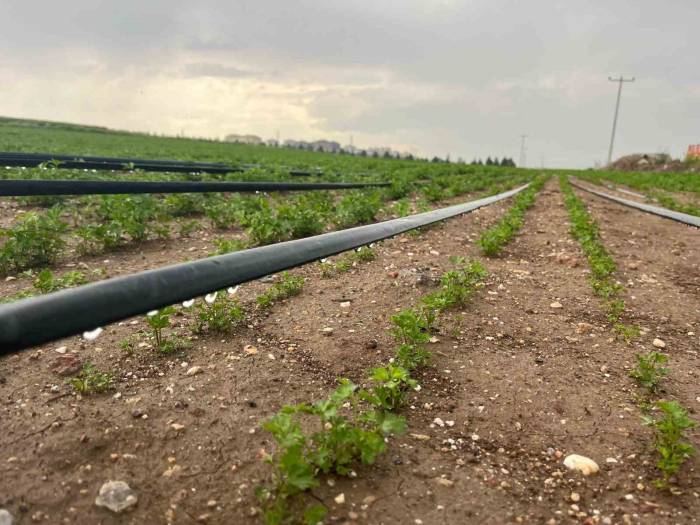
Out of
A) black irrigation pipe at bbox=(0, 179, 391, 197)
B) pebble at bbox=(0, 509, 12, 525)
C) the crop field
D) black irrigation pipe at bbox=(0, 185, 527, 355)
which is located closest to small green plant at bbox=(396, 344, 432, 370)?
the crop field

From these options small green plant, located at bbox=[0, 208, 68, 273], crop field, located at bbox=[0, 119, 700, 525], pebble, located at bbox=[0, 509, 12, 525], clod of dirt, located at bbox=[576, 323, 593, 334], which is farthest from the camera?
small green plant, located at bbox=[0, 208, 68, 273]

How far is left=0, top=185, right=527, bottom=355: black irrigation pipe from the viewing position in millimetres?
1267

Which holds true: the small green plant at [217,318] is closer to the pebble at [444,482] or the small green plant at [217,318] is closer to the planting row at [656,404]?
the pebble at [444,482]

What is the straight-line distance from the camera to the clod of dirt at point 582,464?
2.03 meters

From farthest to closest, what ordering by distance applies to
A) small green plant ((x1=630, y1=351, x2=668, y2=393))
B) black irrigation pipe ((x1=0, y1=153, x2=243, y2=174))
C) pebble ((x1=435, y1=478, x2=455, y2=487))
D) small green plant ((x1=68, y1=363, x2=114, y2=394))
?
black irrigation pipe ((x1=0, y1=153, x2=243, y2=174)) < small green plant ((x1=630, y1=351, x2=668, y2=393)) < small green plant ((x1=68, y1=363, x2=114, y2=394)) < pebble ((x1=435, y1=478, x2=455, y2=487))

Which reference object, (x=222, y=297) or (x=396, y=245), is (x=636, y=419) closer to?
(x=222, y=297)

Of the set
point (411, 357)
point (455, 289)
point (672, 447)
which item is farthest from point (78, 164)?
point (672, 447)

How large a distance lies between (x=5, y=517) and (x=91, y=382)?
80 centimetres

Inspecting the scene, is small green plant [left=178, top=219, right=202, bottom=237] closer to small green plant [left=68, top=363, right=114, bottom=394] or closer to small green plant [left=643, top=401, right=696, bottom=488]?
small green plant [left=68, top=363, right=114, bottom=394]

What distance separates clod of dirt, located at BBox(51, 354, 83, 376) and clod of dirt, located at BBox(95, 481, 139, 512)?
942 millimetres

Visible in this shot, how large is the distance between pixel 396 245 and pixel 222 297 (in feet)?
9.02

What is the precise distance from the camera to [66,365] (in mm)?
2564

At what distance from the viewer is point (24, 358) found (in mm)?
2629

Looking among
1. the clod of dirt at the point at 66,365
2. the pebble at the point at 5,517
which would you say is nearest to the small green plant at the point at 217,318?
the clod of dirt at the point at 66,365
